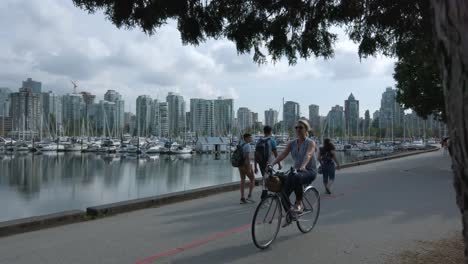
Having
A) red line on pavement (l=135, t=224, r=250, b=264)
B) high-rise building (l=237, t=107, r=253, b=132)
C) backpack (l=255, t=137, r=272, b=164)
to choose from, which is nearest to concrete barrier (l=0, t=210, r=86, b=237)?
red line on pavement (l=135, t=224, r=250, b=264)

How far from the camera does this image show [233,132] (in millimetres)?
110062

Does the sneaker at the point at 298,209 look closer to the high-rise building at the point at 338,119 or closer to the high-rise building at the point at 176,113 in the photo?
the high-rise building at the point at 338,119

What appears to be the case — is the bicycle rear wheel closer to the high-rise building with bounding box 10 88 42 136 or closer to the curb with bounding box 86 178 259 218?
the curb with bounding box 86 178 259 218

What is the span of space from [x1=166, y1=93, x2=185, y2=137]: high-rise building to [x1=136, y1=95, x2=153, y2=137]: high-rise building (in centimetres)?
675

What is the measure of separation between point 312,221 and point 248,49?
10.3 ft

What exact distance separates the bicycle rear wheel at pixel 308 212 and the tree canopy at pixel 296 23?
89.3 inches

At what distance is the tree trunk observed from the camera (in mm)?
2072

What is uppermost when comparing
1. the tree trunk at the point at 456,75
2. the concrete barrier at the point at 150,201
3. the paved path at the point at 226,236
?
the tree trunk at the point at 456,75

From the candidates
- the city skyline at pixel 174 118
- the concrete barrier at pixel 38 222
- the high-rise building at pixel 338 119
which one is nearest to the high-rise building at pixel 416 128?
the city skyline at pixel 174 118

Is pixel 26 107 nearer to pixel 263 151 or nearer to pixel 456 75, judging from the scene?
pixel 263 151

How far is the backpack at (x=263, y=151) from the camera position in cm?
988

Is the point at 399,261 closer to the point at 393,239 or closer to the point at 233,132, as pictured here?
the point at 393,239

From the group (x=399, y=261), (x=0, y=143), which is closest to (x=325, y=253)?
(x=399, y=261)

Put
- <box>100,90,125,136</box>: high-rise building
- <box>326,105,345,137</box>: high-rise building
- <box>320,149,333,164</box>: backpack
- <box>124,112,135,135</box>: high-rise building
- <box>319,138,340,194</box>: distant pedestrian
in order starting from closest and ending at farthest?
<box>319,138,340,194</box>: distant pedestrian, <box>320,149,333,164</box>: backpack, <box>326,105,345,137</box>: high-rise building, <box>100,90,125,136</box>: high-rise building, <box>124,112,135,135</box>: high-rise building
